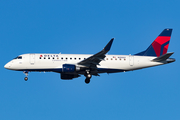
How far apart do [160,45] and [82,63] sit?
15.3 m

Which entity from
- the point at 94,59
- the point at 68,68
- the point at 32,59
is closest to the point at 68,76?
the point at 68,68

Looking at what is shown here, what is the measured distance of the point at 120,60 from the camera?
50000mm

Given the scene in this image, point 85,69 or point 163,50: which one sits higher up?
point 163,50

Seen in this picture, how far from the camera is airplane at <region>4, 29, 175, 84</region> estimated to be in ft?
156

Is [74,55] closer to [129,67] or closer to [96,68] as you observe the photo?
[96,68]

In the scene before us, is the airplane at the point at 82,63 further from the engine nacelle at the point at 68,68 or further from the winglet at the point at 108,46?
the winglet at the point at 108,46

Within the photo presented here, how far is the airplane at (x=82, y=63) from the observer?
47.4 m

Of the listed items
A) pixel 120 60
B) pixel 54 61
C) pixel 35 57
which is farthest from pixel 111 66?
pixel 35 57

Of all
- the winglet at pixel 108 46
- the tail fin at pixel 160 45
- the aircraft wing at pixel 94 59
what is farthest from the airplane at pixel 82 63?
the winglet at pixel 108 46

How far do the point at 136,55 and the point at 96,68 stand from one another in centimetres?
810

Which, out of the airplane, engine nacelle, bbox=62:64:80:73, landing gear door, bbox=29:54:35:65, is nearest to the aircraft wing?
the airplane

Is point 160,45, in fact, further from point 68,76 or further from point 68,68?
point 68,68

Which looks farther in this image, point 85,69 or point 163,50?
point 163,50

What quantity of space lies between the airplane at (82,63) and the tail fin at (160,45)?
109 centimetres
